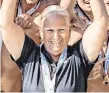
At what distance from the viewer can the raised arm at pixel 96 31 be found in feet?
3.98

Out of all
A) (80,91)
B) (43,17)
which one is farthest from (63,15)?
(80,91)

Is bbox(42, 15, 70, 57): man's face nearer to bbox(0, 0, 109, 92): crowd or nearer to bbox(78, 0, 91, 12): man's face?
bbox(0, 0, 109, 92): crowd

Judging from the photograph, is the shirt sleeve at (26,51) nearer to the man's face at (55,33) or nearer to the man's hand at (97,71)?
the man's face at (55,33)

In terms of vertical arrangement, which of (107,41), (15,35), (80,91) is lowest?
(80,91)

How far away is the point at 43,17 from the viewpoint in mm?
1278

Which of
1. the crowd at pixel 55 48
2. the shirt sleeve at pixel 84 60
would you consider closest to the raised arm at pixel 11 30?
the crowd at pixel 55 48

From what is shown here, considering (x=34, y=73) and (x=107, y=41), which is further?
(x=107, y=41)

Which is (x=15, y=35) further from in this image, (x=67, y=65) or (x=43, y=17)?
(x=67, y=65)

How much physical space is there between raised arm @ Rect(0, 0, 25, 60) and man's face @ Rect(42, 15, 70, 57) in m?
0.11

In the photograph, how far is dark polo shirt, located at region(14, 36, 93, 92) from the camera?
1253mm

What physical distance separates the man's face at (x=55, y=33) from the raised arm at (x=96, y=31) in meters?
0.09

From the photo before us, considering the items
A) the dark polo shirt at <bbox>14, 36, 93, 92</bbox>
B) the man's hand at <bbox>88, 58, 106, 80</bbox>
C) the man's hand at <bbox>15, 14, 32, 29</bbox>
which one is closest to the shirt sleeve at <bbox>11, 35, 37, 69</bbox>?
the dark polo shirt at <bbox>14, 36, 93, 92</bbox>

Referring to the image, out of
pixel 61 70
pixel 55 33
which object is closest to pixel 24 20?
pixel 55 33

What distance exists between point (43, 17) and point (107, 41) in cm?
36
